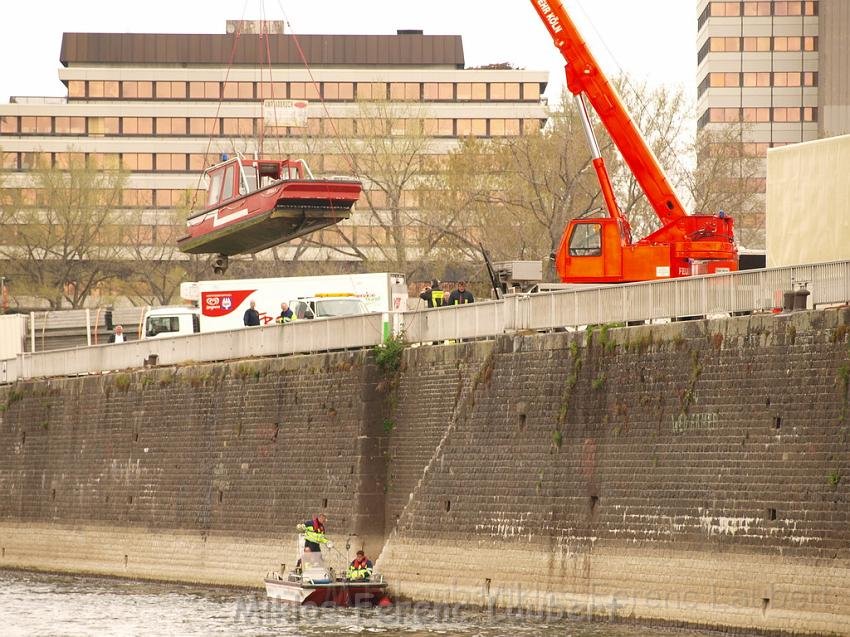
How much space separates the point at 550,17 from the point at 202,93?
6566 centimetres

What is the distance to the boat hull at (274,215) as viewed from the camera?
123 feet

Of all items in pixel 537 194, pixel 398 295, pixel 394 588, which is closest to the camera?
pixel 394 588

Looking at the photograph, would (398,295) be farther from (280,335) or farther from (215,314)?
(280,335)

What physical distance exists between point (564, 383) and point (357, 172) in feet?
147

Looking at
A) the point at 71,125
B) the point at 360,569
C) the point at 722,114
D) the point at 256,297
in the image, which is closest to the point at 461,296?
the point at 360,569

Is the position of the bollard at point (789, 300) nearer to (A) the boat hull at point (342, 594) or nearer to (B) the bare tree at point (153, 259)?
(A) the boat hull at point (342, 594)

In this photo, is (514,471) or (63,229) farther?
(63,229)

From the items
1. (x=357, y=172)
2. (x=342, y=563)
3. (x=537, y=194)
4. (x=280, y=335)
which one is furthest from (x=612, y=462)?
(x=357, y=172)

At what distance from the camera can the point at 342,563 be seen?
36344 mm

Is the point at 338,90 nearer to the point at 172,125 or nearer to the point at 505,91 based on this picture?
the point at 505,91

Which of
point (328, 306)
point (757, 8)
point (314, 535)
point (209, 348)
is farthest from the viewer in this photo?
point (757, 8)

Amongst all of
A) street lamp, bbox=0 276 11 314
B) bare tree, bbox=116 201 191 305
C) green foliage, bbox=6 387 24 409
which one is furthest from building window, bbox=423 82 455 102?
green foliage, bbox=6 387 24 409

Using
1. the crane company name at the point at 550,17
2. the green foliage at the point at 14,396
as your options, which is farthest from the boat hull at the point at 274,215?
the green foliage at the point at 14,396

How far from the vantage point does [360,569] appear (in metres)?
34.1
